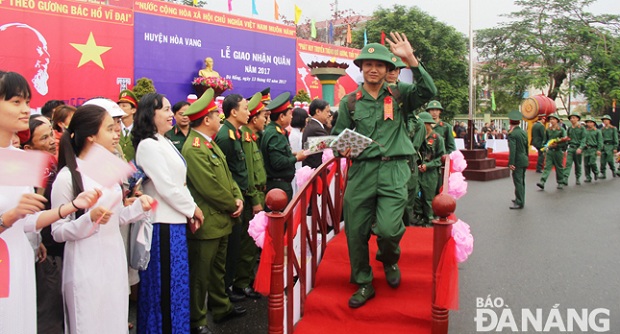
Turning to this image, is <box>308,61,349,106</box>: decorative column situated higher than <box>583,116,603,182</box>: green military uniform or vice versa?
<box>308,61,349,106</box>: decorative column

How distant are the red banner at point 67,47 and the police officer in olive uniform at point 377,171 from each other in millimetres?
8768

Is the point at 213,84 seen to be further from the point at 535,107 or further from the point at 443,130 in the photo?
the point at 535,107

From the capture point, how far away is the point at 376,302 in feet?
11.3

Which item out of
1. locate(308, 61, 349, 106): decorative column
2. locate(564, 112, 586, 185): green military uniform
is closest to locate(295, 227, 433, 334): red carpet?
locate(308, 61, 349, 106): decorative column

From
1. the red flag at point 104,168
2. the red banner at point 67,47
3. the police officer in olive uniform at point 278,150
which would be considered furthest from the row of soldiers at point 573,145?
the red flag at point 104,168

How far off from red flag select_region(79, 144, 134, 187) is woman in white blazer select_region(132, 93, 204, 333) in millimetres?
1035

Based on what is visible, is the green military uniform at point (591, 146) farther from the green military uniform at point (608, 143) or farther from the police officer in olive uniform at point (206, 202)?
the police officer in olive uniform at point (206, 202)

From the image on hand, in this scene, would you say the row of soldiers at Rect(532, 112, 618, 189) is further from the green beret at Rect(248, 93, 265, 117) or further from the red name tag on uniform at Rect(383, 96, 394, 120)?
the red name tag on uniform at Rect(383, 96, 394, 120)

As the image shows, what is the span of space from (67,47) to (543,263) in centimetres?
995

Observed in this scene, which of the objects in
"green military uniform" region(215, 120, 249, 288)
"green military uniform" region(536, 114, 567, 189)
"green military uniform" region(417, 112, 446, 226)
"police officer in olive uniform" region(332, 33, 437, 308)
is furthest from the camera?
"green military uniform" region(536, 114, 567, 189)

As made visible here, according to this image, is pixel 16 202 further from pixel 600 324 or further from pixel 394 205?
pixel 600 324

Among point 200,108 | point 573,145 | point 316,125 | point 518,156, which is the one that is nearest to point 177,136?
point 200,108

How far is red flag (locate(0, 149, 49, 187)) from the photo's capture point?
1796mm

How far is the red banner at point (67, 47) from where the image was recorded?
9711 mm
